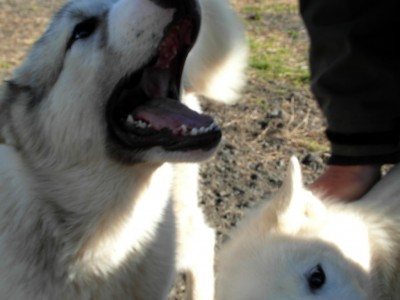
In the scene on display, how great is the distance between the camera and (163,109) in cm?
240

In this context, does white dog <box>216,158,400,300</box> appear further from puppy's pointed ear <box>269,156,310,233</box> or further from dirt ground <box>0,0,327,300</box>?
dirt ground <box>0,0,327,300</box>

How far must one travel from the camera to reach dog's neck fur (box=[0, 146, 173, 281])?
235 centimetres

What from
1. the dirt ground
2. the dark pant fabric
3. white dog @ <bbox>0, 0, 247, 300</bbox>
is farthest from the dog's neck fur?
the dirt ground

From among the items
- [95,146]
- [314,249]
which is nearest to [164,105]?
[95,146]

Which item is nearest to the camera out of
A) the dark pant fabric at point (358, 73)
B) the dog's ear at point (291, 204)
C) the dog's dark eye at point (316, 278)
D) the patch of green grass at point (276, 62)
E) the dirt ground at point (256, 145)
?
the dog's dark eye at point (316, 278)

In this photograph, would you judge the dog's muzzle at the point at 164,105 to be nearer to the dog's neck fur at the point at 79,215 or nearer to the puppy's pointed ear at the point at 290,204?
the dog's neck fur at the point at 79,215

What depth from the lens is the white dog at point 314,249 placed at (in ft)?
7.32

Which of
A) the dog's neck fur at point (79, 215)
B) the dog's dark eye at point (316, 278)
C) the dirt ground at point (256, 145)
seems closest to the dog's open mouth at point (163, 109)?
the dog's neck fur at point (79, 215)

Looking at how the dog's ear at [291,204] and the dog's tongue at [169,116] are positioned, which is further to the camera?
the dog's ear at [291,204]

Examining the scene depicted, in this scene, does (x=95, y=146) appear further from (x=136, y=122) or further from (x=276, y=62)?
(x=276, y=62)

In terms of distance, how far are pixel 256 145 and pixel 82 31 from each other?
2.12m

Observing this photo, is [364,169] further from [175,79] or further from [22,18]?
[22,18]

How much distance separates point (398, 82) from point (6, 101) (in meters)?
1.58

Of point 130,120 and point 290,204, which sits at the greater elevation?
point 130,120
